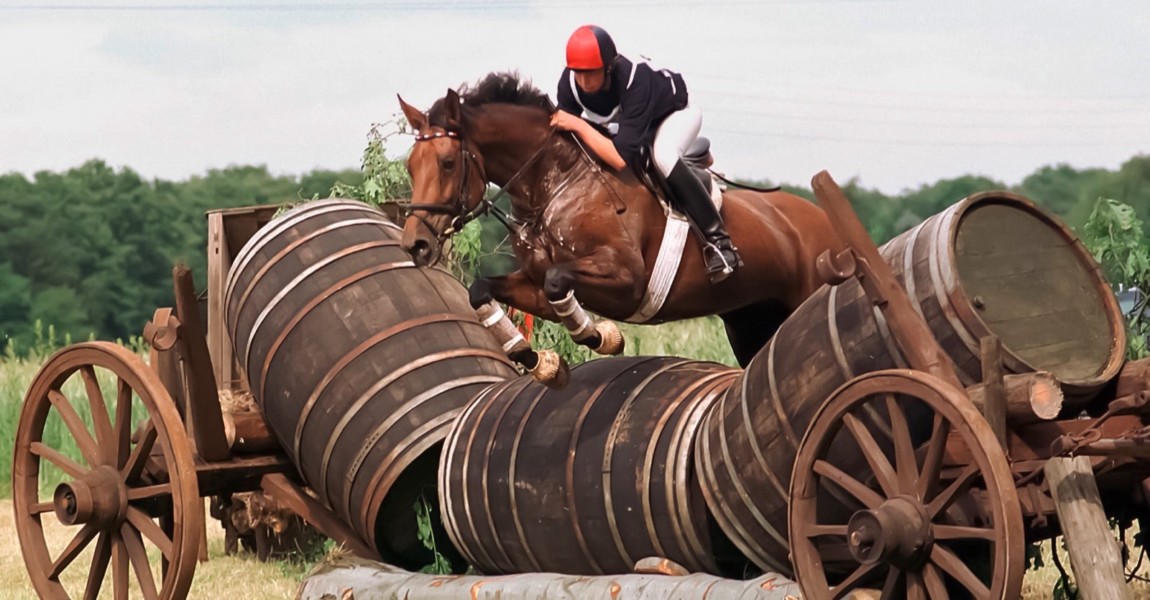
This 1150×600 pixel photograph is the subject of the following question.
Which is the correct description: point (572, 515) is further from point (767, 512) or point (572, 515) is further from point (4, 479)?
point (4, 479)

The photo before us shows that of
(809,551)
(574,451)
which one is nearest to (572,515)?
(574,451)

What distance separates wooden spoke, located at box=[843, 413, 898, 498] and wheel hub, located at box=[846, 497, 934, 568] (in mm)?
82

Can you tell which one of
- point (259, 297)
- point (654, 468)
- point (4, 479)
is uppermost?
point (259, 297)

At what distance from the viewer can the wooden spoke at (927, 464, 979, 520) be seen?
4816 mm

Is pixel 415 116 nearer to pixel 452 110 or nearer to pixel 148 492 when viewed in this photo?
pixel 452 110

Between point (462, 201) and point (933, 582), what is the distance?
2634 millimetres

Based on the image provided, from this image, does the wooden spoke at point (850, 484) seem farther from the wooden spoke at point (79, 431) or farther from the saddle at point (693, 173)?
the wooden spoke at point (79, 431)

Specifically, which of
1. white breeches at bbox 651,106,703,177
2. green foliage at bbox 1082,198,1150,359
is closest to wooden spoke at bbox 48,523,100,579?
white breeches at bbox 651,106,703,177

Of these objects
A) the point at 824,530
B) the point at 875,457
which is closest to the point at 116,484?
the point at 824,530

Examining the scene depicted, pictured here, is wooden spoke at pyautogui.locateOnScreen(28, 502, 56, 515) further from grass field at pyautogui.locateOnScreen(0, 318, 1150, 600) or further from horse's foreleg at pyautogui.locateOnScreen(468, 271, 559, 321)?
horse's foreleg at pyautogui.locateOnScreen(468, 271, 559, 321)

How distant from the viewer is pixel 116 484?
7047mm

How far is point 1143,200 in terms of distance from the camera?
16.2 metres

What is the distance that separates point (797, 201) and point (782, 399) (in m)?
2.65

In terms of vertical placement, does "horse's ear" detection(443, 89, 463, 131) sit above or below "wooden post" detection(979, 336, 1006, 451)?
above
